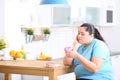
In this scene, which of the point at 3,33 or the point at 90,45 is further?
the point at 3,33

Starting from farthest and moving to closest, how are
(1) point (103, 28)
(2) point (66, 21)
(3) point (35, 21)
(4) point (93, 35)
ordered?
(1) point (103, 28) → (2) point (66, 21) → (3) point (35, 21) → (4) point (93, 35)

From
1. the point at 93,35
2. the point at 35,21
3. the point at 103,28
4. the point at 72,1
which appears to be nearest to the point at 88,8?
the point at 72,1

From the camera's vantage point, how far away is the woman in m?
2.80

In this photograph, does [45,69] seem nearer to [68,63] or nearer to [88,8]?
[68,63]

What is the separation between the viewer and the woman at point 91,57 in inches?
110

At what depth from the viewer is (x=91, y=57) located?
2914 millimetres

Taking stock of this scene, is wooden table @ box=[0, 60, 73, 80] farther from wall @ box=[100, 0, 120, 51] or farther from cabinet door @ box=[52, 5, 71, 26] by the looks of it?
wall @ box=[100, 0, 120, 51]

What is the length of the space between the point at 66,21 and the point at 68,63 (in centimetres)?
170

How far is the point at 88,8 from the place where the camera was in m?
5.25

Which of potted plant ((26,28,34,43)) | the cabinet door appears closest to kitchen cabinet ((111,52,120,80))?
the cabinet door

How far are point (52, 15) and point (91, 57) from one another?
1704 mm

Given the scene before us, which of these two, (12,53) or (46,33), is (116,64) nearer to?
(46,33)

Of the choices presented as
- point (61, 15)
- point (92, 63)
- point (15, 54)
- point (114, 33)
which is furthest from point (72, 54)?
point (114, 33)

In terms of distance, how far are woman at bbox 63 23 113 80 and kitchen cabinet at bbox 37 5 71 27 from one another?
146 centimetres
